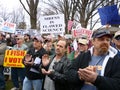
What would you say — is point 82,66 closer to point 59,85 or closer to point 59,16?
point 59,85

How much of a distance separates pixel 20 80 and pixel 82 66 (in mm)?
6205

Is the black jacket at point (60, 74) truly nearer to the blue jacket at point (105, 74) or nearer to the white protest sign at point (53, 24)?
the blue jacket at point (105, 74)

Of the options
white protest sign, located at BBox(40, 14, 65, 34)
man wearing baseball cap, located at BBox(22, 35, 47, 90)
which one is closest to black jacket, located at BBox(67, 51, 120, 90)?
man wearing baseball cap, located at BBox(22, 35, 47, 90)

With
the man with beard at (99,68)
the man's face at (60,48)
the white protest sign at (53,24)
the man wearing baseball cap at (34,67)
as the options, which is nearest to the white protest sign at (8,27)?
the white protest sign at (53,24)

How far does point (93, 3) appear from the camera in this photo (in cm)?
2772

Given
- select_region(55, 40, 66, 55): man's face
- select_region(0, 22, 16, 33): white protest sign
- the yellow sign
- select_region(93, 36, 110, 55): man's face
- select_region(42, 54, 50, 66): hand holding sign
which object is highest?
select_region(0, 22, 16, 33): white protest sign

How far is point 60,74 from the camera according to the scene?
17.7 feet

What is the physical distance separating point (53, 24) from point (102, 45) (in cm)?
548

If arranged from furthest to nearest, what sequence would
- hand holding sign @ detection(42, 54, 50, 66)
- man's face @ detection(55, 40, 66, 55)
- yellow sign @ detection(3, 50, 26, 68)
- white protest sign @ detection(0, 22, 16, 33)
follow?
Answer: white protest sign @ detection(0, 22, 16, 33), yellow sign @ detection(3, 50, 26, 68), hand holding sign @ detection(42, 54, 50, 66), man's face @ detection(55, 40, 66, 55)

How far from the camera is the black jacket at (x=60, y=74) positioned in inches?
211

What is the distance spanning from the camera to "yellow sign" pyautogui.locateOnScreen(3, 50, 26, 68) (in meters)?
10.5

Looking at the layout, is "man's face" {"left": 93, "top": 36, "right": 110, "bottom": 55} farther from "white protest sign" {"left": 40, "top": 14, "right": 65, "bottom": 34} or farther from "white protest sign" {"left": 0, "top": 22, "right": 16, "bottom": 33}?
"white protest sign" {"left": 0, "top": 22, "right": 16, "bottom": 33}

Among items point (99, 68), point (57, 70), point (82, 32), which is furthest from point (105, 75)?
point (82, 32)

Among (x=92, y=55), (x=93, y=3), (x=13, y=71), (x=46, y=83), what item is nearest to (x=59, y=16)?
(x=13, y=71)
